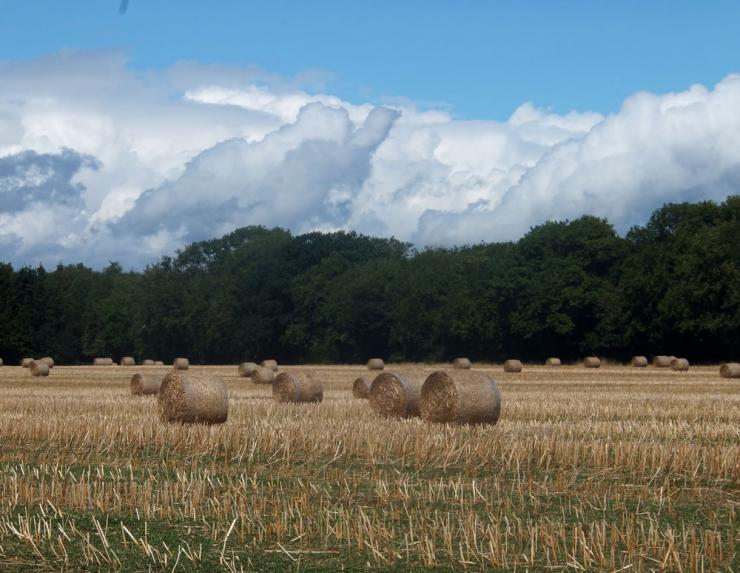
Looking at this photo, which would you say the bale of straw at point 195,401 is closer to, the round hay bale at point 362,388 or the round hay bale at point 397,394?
the round hay bale at point 397,394

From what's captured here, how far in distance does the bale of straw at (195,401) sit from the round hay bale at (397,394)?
363cm

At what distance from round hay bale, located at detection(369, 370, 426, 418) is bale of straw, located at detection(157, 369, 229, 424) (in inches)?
143

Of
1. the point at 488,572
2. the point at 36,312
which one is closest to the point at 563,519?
the point at 488,572

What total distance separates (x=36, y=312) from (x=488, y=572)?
81838 millimetres

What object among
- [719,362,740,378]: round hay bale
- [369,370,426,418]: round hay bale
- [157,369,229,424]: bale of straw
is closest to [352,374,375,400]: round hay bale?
[369,370,426,418]: round hay bale

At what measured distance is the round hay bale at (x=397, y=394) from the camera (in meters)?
21.2

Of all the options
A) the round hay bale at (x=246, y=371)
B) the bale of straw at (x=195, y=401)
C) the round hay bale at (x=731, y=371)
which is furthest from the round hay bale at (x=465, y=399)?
the round hay bale at (x=246, y=371)

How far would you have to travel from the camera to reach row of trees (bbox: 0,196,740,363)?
63.5 meters

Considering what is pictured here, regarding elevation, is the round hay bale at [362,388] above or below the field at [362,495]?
above

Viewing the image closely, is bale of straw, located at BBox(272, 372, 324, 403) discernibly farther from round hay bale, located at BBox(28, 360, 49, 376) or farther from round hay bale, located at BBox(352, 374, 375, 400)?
round hay bale, located at BBox(28, 360, 49, 376)

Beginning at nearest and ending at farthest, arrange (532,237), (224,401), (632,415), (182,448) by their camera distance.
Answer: (182,448) < (224,401) < (632,415) < (532,237)

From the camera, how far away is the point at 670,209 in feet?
229

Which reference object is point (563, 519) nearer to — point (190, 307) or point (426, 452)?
point (426, 452)

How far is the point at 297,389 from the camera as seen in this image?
83.8 ft
